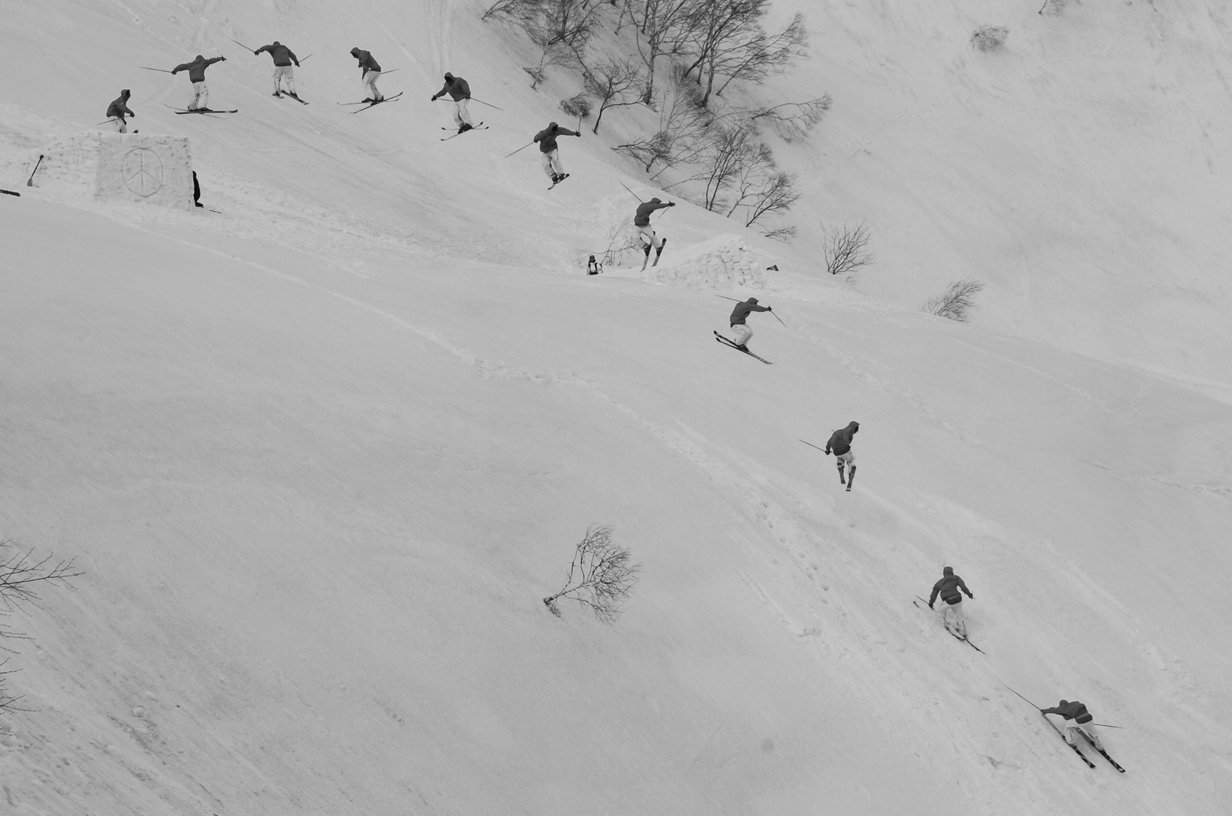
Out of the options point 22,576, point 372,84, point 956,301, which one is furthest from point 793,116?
point 22,576

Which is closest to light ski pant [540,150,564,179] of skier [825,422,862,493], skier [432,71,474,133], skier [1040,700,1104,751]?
skier [432,71,474,133]

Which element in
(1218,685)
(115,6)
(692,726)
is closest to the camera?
(692,726)

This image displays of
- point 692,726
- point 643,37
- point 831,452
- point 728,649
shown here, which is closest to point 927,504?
point 831,452

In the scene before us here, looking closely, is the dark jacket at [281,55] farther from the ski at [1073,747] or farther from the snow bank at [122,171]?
the ski at [1073,747]

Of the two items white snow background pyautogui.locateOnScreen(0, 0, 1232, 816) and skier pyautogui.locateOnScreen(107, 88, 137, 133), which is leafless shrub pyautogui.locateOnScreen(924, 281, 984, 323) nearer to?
white snow background pyautogui.locateOnScreen(0, 0, 1232, 816)

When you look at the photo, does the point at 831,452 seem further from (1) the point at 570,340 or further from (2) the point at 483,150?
(2) the point at 483,150

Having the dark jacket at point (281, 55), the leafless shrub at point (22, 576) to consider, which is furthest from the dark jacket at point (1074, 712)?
the dark jacket at point (281, 55)
